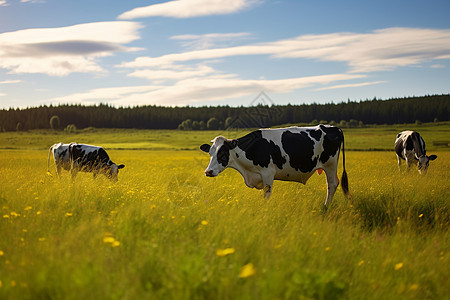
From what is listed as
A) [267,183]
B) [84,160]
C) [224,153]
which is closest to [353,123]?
[84,160]

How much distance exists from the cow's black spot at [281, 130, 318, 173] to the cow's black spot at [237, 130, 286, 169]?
268 mm

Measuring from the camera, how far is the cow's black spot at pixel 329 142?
10.5 metres

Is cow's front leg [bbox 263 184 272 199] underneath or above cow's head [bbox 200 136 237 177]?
underneath

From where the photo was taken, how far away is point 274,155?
390 inches

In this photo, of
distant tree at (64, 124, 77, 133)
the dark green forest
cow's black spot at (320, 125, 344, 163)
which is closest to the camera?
cow's black spot at (320, 125, 344, 163)

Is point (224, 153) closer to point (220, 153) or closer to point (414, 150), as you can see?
point (220, 153)

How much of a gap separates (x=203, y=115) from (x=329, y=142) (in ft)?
400

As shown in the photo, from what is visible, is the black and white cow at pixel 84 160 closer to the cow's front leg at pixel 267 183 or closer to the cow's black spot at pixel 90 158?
the cow's black spot at pixel 90 158

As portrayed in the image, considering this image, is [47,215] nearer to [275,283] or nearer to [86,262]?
[86,262]

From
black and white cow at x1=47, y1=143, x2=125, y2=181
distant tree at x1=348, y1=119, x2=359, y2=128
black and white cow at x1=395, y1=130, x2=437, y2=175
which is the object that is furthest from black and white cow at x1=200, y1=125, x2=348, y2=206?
distant tree at x1=348, y1=119, x2=359, y2=128

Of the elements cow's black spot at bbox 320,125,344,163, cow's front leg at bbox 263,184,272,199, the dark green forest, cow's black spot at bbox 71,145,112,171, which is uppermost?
the dark green forest

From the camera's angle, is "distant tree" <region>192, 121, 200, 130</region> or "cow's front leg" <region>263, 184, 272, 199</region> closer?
"cow's front leg" <region>263, 184, 272, 199</region>

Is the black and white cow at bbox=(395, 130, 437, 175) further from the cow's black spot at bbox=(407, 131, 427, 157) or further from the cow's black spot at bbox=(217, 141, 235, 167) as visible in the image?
the cow's black spot at bbox=(217, 141, 235, 167)

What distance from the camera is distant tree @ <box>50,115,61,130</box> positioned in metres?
137
